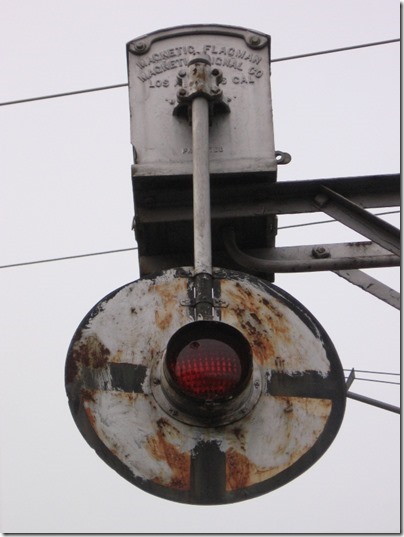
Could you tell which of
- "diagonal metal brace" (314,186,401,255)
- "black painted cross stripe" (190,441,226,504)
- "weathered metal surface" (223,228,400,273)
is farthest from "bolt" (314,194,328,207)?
"black painted cross stripe" (190,441,226,504)

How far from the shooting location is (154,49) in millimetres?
3668

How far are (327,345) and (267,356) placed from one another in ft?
0.62

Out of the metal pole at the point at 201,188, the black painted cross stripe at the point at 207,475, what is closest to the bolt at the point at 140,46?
the metal pole at the point at 201,188

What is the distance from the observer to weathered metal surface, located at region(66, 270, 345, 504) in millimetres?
2482

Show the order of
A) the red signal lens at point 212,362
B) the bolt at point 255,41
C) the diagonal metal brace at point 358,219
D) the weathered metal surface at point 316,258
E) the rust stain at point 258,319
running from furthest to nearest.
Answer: the bolt at point 255,41 → the weathered metal surface at point 316,258 → the diagonal metal brace at point 358,219 → the rust stain at point 258,319 → the red signal lens at point 212,362

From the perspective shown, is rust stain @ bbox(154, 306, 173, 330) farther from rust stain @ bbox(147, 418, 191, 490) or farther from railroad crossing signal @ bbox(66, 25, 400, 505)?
rust stain @ bbox(147, 418, 191, 490)

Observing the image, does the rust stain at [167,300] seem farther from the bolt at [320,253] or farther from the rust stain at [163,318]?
the bolt at [320,253]

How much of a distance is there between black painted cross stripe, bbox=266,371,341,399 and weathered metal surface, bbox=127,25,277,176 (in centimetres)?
99

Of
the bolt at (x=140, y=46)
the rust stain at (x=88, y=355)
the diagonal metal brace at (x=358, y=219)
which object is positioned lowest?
the rust stain at (x=88, y=355)

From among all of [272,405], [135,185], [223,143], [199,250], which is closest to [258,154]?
[223,143]

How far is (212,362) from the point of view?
238 cm

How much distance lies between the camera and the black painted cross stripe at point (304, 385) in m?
2.61

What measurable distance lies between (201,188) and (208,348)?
2.15ft

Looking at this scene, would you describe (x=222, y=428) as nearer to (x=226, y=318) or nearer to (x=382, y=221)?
(x=226, y=318)
